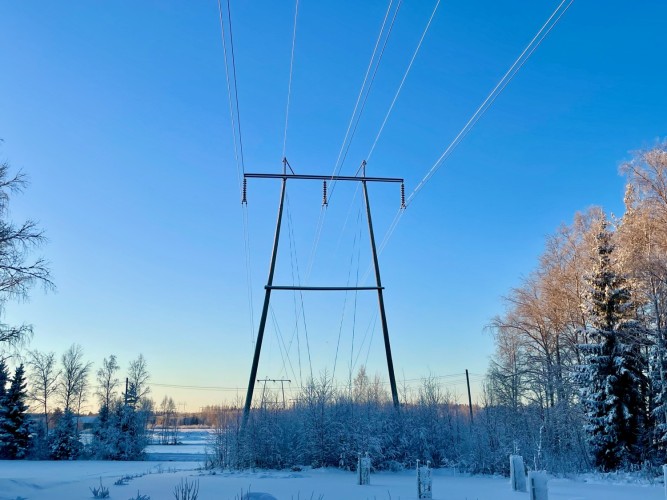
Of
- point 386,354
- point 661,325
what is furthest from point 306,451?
point 661,325

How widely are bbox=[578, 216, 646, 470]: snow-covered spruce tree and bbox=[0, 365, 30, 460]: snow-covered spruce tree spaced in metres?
44.9

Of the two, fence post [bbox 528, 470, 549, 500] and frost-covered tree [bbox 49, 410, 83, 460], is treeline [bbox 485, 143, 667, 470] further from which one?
frost-covered tree [bbox 49, 410, 83, 460]

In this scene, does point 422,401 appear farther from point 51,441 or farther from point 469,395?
point 51,441

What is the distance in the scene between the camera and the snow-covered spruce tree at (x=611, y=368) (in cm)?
2308

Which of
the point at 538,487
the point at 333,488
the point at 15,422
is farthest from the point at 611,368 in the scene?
the point at 15,422

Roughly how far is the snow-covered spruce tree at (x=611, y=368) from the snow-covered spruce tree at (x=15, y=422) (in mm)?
44858

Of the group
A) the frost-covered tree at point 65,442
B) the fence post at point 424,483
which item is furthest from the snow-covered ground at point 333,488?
the frost-covered tree at point 65,442

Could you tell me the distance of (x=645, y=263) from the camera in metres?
23.1

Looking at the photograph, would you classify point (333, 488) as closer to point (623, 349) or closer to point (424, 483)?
point (424, 483)

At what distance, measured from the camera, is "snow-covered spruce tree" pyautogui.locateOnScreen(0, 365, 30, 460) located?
48.7m

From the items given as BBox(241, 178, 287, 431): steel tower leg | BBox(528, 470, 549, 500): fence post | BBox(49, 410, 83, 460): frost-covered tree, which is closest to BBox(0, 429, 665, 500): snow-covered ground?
BBox(241, 178, 287, 431): steel tower leg

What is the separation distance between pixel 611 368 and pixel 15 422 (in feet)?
158

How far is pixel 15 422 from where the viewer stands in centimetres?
5038

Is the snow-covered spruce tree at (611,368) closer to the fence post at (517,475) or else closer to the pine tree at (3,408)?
the fence post at (517,475)
